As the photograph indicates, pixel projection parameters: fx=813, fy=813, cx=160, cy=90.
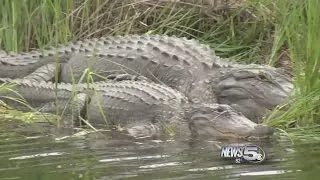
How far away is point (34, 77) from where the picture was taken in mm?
6840

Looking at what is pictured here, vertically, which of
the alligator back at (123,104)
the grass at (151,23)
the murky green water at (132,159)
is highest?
the grass at (151,23)

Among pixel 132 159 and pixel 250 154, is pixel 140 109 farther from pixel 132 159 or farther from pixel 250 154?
pixel 250 154

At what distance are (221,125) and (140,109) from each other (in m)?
0.90

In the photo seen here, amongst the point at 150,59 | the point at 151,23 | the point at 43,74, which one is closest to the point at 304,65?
the point at 150,59

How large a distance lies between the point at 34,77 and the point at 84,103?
1276mm

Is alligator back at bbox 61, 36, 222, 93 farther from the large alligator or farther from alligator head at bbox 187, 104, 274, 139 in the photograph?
alligator head at bbox 187, 104, 274, 139

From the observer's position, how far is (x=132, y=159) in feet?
12.9

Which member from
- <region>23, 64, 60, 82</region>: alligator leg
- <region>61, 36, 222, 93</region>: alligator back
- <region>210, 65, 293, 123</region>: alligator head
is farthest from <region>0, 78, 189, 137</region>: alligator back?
<region>23, 64, 60, 82</region>: alligator leg

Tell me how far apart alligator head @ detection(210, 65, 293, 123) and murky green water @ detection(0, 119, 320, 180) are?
1.16 metres

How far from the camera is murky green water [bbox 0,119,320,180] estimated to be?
11.4 ft

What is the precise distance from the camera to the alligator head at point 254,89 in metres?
5.66
